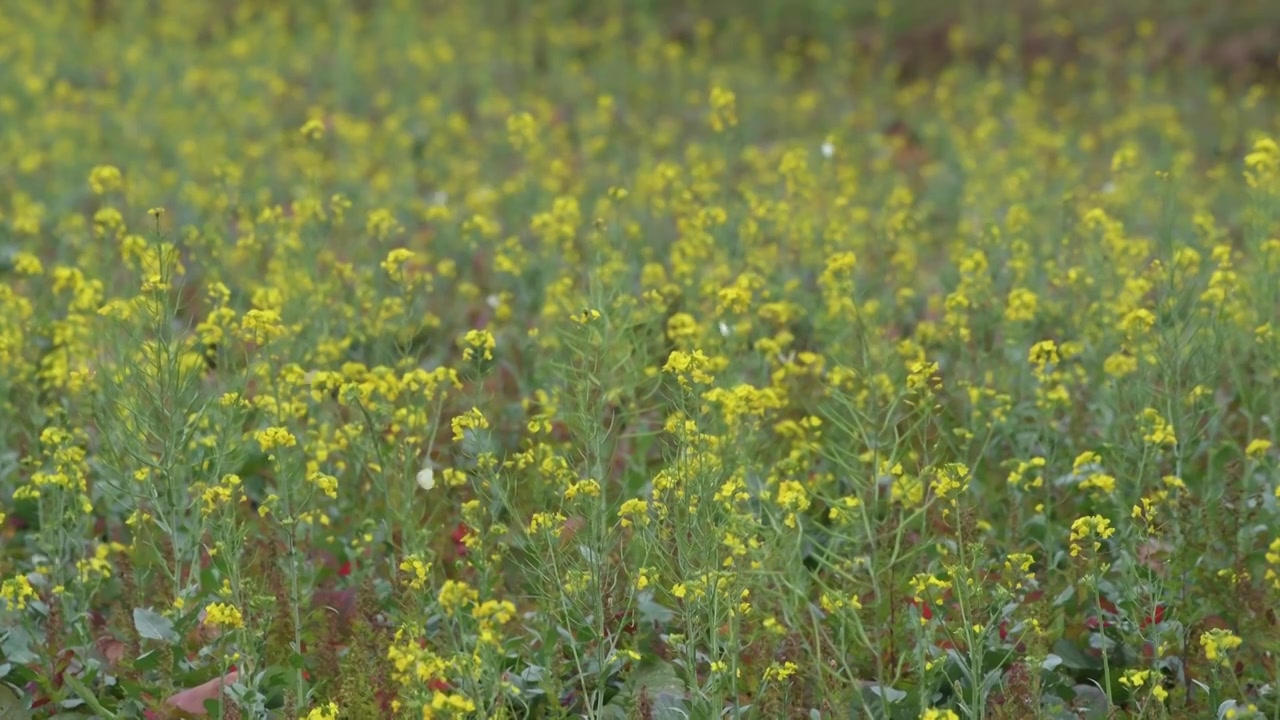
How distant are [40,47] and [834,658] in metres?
8.20

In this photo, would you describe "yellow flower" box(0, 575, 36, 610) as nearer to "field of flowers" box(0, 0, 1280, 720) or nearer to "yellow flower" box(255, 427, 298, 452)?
"field of flowers" box(0, 0, 1280, 720)

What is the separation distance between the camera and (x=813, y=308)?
17.5ft

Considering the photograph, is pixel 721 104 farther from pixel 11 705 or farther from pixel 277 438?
pixel 11 705

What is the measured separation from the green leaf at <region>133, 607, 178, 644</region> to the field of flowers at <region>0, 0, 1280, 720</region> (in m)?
0.09

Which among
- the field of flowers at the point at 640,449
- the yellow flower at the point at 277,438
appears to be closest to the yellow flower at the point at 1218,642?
the field of flowers at the point at 640,449

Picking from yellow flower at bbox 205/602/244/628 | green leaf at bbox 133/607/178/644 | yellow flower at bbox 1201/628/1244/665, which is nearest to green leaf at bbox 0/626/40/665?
green leaf at bbox 133/607/178/644

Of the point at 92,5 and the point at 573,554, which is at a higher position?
the point at 573,554

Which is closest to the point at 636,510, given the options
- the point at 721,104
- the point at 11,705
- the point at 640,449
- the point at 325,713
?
the point at 325,713

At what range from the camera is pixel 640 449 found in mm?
4320

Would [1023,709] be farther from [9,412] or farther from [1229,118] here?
[1229,118]

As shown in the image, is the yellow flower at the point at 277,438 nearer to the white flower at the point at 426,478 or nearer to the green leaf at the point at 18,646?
the white flower at the point at 426,478

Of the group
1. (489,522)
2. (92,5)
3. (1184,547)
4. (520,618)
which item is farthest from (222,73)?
(1184,547)

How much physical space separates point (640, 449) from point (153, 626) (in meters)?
1.43

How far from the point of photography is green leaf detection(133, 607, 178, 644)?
346cm
